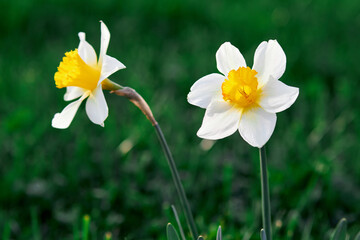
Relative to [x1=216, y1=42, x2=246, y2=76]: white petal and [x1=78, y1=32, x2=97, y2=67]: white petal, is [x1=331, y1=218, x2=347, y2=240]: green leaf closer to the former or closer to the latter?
[x1=216, y1=42, x2=246, y2=76]: white petal

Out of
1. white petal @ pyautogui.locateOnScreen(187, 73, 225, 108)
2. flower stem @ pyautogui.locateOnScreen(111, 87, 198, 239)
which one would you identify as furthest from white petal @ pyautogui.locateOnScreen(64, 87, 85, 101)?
white petal @ pyautogui.locateOnScreen(187, 73, 225, 108)

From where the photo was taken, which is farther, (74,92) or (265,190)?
→ (74,92)

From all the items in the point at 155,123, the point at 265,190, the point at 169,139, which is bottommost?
the point at 169,139

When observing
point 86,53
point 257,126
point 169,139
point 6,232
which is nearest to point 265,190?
point 257,126

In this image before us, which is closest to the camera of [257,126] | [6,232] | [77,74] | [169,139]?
[257,126]

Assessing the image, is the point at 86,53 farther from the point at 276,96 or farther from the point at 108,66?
the point at 276,96
